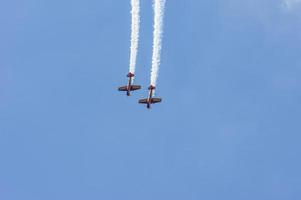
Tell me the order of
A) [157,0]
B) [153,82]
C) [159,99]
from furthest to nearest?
[159,99] → [153,82] → [157,0]

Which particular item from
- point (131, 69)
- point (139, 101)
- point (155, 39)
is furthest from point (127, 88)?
point (155, 39)

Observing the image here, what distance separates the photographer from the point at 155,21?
70.5 metres

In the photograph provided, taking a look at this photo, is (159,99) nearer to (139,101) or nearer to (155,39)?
(139,101)

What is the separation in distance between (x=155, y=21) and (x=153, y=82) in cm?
890

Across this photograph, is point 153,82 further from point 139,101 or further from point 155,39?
point 139,101

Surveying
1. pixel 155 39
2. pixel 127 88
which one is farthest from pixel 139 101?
pixel 155 39

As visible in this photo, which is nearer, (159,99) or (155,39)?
(155,39)

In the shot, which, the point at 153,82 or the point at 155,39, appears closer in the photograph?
the point at 155,39

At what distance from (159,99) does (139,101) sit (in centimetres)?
341

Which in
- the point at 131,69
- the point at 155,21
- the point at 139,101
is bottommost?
the point at 139,101

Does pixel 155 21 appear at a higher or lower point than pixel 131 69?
higher

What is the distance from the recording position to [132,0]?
72000mm

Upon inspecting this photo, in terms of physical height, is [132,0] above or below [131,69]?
above

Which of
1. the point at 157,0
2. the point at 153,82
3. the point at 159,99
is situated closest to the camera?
the point at 157,0
